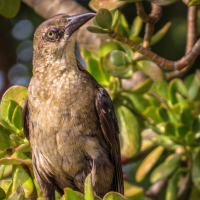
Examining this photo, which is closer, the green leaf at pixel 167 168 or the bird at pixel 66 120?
the bird at pixel 66 120

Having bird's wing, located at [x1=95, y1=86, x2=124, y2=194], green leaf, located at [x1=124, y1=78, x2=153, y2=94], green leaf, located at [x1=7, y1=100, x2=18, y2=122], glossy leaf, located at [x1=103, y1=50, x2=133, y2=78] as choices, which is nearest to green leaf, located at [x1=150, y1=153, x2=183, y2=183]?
bird's wing, located at [x1=95, y1=86, x2=124, y2=194]

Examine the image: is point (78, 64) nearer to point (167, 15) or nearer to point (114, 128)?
point (114, 128)

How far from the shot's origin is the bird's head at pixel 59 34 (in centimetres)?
250

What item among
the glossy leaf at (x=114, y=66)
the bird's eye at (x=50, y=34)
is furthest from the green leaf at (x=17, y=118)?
the glossy leaf at (x=114, y=66)

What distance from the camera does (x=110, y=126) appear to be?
2520 millimetres

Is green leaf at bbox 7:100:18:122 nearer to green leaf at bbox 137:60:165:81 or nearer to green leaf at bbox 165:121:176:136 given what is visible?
green leaf at bbox 137:60:165:81

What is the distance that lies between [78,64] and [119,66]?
0.35m

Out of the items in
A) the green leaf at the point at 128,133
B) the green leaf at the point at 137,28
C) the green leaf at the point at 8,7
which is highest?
the green leaf at the point at 8,7

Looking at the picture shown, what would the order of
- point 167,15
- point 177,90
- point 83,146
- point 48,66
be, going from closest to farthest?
→ point 83,146, point 48,66, point 177,90, point 167,15

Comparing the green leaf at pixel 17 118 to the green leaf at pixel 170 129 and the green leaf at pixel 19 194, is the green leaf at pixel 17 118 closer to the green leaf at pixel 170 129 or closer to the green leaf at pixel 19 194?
the green leaf at pixel 19 194

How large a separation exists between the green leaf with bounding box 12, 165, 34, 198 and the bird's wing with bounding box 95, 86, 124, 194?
645 mm

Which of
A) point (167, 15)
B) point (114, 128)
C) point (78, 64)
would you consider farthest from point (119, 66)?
point (167, 15)

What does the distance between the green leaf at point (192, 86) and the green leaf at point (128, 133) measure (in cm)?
62

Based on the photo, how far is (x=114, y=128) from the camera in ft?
8.54
